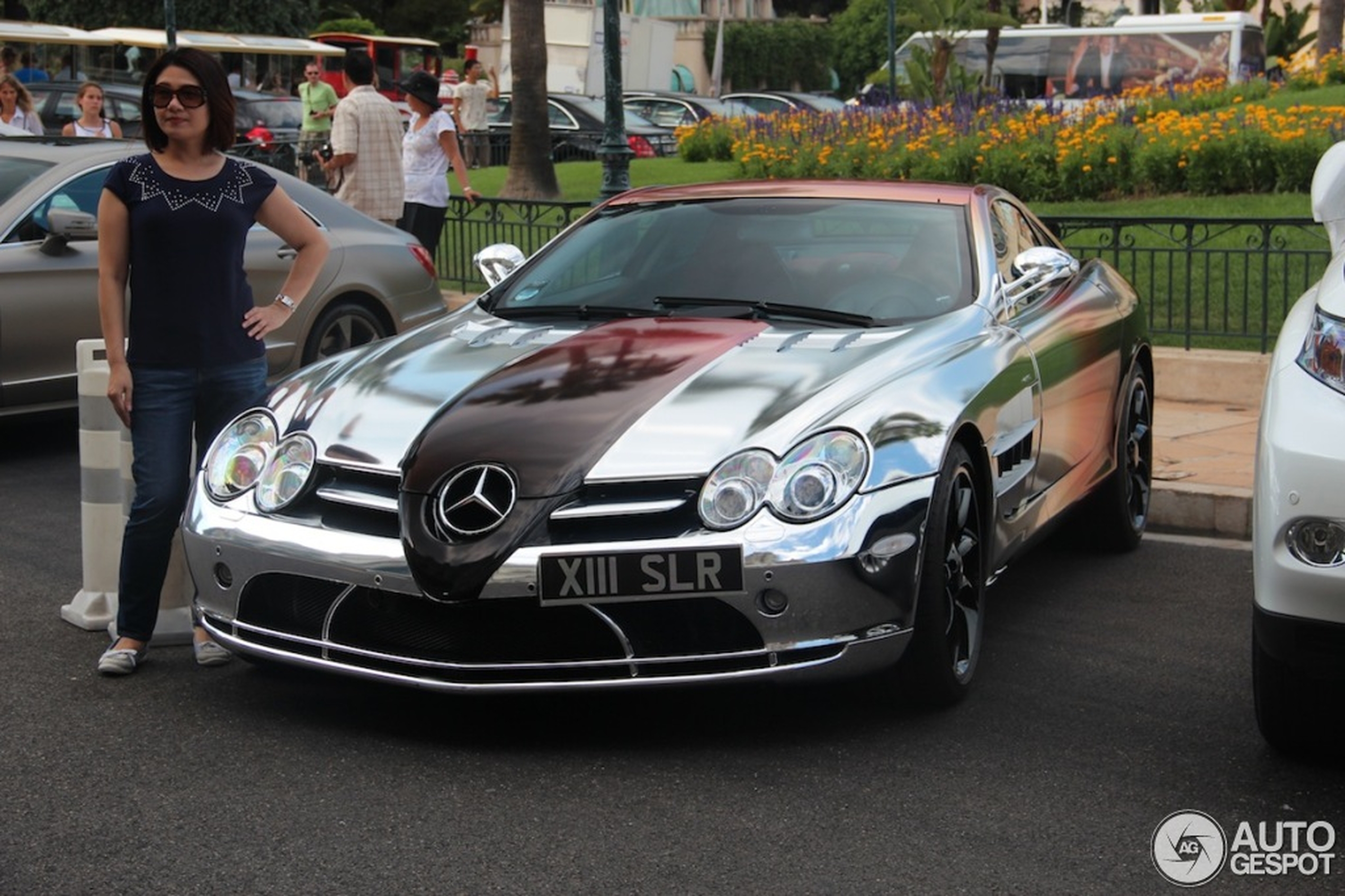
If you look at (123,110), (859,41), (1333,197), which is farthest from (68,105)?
(859,41)

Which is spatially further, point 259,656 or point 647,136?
point 647,136

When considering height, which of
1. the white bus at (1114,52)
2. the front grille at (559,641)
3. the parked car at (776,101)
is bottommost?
the front grille at (559,641)

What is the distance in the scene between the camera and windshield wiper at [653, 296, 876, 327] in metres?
5.88

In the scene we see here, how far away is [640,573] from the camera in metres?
4.60

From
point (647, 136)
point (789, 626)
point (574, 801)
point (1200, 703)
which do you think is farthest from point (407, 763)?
point (647, 136)

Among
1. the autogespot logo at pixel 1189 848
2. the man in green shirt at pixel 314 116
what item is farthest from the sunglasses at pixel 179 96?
the man in green shirt at pixel 314 116

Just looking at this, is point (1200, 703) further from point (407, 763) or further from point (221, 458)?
point (221, 458)

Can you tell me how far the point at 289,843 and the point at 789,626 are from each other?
1286mm

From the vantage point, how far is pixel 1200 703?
17.3 feet

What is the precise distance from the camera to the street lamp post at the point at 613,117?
13211 millimetres

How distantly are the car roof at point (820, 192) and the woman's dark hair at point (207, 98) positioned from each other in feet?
5.64

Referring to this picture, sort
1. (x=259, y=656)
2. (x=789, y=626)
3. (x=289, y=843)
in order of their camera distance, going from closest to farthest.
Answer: (x=289, y=843)
(x=789, y=626)
(x=259, y=656)

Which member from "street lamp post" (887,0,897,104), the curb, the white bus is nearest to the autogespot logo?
the curb

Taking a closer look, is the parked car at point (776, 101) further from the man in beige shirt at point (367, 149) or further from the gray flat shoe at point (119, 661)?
the gray flat shoe at point (119, 661)
